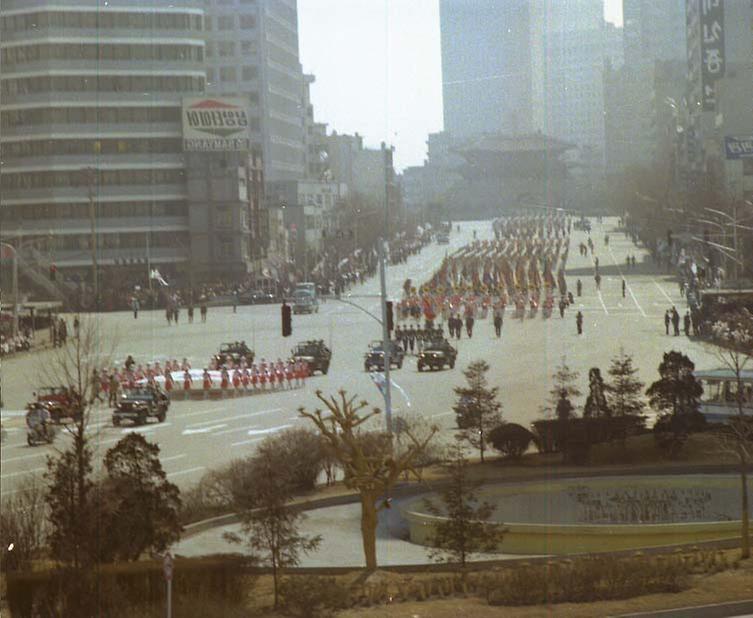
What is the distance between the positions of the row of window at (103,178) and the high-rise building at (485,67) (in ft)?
8.47

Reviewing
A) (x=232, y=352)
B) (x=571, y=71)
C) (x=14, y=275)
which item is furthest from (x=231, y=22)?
(x=14, y=275)

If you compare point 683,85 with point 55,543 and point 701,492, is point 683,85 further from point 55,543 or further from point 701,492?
point 55,543

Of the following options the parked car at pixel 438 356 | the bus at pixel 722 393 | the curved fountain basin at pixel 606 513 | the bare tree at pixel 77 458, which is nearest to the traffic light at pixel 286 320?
the parked car at pixel 438 356

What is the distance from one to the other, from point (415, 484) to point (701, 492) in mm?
2341

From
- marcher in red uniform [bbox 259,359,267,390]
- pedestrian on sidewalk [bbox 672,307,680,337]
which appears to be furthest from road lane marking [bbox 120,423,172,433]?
pedestrian on sidewalk [bbox 672,307,680,337]

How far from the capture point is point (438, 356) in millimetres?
14172

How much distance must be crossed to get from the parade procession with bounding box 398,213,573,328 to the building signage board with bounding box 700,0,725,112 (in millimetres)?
1668

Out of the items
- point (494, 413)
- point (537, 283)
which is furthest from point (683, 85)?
point (494, 413)

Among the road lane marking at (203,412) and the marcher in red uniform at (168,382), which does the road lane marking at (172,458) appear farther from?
the marcher in red uniform at (168,382)

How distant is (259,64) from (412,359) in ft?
9.65

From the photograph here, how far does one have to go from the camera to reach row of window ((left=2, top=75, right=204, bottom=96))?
14.9 m

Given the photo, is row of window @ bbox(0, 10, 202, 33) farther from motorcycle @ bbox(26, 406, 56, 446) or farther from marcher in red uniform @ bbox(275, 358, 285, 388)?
motorcycle @ bbox(26, 406, 56, 446)

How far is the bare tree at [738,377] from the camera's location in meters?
13.2

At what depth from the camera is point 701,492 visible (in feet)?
43.9
